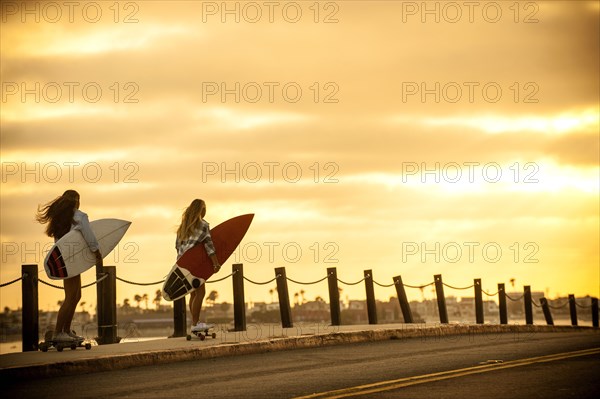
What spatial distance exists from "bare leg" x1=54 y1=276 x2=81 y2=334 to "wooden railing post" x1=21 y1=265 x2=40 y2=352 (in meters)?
1.26

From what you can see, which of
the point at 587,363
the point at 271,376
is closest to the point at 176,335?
the point at 271,376

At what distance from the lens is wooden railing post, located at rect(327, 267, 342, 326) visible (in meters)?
23.2

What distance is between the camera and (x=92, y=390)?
10.2m

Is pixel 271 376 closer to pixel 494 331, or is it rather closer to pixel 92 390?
pixel 92 390

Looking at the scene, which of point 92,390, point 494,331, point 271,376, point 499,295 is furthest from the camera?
point 499,295

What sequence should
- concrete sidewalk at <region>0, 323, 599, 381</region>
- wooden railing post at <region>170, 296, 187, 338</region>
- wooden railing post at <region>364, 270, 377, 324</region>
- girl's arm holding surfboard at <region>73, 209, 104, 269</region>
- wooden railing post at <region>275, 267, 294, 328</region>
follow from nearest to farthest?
concrete sidewalk at <region>0, 323, 599, 381</region>, girl's arm holding surfboard at <region>73, 209, 104, 269</region>, wooden railing post at <region>170, 296, 187, 338</region>, wooden railing post at <region>275, 267, 294, 328</region>, wooden railing post at <region>364, 270, 377, 324</region>

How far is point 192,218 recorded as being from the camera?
15.7m

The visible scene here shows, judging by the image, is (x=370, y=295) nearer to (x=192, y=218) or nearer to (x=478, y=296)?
(x=478, y=296)

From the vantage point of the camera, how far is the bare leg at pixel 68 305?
1433 centimetres

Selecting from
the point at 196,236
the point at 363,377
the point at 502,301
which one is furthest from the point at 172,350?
the point at 502,301

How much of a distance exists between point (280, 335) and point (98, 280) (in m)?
3.33

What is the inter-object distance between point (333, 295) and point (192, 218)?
28.3 feet

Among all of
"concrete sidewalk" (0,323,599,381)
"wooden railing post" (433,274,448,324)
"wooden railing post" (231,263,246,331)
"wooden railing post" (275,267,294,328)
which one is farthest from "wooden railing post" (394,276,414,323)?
"wooden railing post" (231,263,246,331)

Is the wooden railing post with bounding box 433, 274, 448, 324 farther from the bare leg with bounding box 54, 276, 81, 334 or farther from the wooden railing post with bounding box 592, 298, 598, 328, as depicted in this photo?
the bare leg with bounding box 54, 276, 81, 334
